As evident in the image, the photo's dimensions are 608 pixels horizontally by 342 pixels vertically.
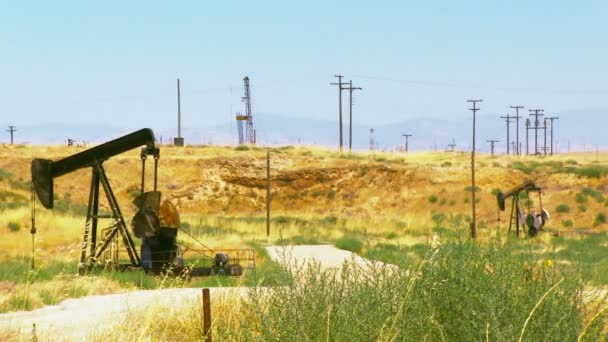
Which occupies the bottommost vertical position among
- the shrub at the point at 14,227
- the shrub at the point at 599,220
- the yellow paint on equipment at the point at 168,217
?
the shrub at the point at 599,220

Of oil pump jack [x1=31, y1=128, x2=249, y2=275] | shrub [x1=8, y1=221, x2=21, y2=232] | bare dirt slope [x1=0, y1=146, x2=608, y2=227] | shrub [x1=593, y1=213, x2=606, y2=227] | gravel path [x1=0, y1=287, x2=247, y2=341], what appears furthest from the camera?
bare dirt slope [x1=0, y1=146, x2=608, y2=227]

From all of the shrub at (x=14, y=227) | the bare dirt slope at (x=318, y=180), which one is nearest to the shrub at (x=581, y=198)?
the bare dirt slope at (x=318, y=180)

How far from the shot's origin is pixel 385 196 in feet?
207

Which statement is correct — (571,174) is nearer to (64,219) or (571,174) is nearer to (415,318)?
(64,219)

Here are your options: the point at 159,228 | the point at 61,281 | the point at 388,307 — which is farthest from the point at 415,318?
the point at 159,228

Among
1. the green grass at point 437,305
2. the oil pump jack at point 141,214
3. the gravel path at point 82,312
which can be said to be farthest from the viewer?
the oil pump jack at point 141,214

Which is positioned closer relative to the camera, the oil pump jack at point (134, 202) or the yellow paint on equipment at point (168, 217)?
the oil pump jack at point (134, 202)

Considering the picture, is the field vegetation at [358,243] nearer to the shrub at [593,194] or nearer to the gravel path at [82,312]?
the shrub at [593,194]

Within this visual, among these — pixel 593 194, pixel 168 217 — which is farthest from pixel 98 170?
pixel 593 194

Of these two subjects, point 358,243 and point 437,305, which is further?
point 358,243

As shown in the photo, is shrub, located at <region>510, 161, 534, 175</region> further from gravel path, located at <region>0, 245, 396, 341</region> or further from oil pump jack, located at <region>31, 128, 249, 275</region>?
gravel path, located at <region>0, 245, 396, 341</region>

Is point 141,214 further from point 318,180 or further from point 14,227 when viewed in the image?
point 318,180

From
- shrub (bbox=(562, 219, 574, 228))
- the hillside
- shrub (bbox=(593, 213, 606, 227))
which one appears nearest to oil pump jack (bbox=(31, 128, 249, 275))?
shrub (bbox=(562, 219, 574, 228))

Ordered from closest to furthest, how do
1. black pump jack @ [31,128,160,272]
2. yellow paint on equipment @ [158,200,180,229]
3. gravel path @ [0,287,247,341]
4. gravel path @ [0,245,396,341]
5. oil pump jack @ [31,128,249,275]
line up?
gravel path @ [0,245,396,341] < gravel path @ [0,287,247,341] < black pump jack @ [31,128,160,272] < oil pump jack @ [31,128,249,275] < yellow paint on equipment @ [158,200,180,229]
